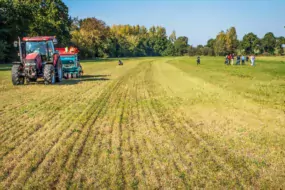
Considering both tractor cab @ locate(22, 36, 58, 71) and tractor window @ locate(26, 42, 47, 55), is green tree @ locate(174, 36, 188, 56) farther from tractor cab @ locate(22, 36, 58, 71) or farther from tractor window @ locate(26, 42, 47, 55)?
tractor window @ locate(26, 42, 47, 55)

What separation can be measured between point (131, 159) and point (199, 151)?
1.42 metres

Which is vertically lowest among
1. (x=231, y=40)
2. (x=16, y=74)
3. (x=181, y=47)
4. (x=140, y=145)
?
(x=140, y=145)

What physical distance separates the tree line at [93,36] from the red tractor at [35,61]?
28.5m

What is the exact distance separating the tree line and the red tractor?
28491 millimetres

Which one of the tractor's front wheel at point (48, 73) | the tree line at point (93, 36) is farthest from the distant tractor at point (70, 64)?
the tree line at point (93, 36)

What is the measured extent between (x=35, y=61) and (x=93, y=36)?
64.6 meters

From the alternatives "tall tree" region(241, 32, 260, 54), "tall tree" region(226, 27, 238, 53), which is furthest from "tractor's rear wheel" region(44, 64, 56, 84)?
"tall tree" region(241, 32, 260, 54)

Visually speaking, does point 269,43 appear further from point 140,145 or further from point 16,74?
point 140,145

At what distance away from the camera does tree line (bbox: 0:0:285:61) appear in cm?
4644

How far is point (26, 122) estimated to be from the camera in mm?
7391

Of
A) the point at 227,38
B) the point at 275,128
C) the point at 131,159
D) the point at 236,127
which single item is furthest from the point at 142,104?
the point at 227,38

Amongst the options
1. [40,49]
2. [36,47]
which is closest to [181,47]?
[40,49]

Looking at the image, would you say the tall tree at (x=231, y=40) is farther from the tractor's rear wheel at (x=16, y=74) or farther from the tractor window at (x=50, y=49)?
the tractor's rear wheel at (x=16, y=74)

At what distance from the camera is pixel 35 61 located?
48.0ft
